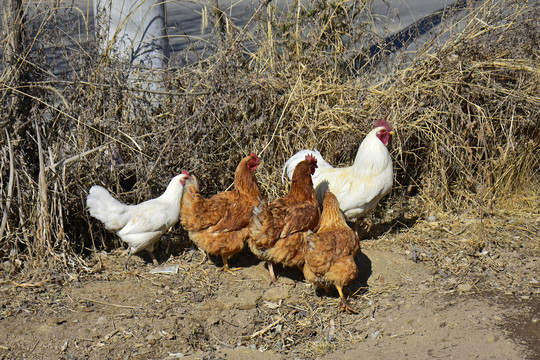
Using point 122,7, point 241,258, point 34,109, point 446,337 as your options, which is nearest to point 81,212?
point 34,109

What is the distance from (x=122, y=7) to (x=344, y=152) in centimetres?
257

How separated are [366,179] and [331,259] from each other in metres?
1.11

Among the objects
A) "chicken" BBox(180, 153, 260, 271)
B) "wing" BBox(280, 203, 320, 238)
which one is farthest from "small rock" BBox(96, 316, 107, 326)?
"wing" BBox(280, 203, 320, 238)

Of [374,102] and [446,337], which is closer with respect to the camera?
[446,337]

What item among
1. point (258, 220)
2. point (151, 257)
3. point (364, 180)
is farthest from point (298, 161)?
point (151, 257)

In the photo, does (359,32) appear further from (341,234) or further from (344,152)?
(341,234)

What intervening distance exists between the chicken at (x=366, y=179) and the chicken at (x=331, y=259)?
2.34ft

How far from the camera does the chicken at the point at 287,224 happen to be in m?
4.41

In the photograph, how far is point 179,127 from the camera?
533cm

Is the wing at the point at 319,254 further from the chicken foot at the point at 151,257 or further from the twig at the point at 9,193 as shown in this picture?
the twig at the point at 9,193

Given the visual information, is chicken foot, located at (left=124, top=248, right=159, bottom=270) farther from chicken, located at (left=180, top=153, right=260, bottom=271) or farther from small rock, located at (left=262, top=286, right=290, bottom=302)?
small rock, located at (left=262, top=286, right=290, bottom=302)

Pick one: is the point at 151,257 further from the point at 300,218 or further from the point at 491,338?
the point at 491,338

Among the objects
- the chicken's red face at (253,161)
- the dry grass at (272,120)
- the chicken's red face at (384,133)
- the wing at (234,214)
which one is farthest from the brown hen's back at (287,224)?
the dry grass at (272,120)

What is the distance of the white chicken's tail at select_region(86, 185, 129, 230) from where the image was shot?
15.5 ft
